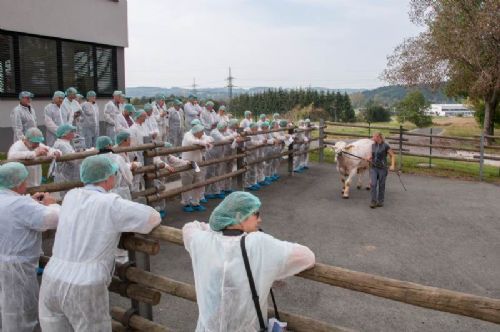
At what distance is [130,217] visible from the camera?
351cm

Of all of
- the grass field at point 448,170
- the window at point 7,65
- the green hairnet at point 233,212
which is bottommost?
the grass field at point 448,170

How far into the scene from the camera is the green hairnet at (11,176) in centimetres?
401

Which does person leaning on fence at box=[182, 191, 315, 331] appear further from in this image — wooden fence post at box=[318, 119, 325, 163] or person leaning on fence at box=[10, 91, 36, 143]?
wooden fence post at box=[318, 119, 325, 163]

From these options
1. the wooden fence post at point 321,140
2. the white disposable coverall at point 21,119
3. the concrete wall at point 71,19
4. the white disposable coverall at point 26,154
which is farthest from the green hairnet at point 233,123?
the concrete wall at point 71,19

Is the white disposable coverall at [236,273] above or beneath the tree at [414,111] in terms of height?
beneath

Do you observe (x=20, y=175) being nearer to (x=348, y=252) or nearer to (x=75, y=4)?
(x=348, y=252)

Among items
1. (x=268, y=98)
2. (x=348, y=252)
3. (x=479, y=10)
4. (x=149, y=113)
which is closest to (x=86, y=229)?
(x=348, y=252)

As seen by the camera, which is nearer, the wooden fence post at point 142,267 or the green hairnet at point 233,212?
the green hairnet at point 233,212

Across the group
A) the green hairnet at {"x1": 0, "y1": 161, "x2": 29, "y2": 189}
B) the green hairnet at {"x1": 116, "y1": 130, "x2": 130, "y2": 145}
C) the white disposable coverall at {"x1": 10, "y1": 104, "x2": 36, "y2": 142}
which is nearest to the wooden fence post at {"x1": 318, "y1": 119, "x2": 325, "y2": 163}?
the white disposable coverall at {"x1": 10, "y1": 104, "x2": 36, "y2": 142}

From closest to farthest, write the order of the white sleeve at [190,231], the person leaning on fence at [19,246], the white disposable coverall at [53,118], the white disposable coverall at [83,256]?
the white sleeve at [190,231]
the white disposable coverall at [83,256]
the person leaning on fence at [19,246]
the white disposable coverall at [53,118]

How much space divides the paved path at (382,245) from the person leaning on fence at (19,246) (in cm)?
156

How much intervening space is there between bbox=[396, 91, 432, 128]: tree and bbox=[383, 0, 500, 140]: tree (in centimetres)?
2168

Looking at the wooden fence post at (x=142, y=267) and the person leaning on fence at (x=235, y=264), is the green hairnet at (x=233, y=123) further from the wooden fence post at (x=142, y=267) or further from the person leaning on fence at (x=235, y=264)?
the person leaning on fence at (x=235, y=264)

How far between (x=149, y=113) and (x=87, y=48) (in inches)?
243
